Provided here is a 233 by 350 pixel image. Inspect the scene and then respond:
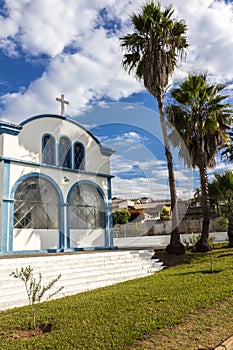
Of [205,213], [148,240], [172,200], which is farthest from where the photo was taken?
[148,240]

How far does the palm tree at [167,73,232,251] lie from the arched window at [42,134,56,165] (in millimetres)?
5899

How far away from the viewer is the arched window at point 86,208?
15641 millimetres

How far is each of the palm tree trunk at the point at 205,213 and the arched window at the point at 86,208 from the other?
16.9 ft

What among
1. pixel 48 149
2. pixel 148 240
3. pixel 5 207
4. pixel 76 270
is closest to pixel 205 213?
pixel 76 270

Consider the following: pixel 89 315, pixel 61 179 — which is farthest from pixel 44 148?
pixel 89 315

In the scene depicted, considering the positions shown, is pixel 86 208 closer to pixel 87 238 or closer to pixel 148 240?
pixel 87 238

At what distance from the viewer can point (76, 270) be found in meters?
9.51

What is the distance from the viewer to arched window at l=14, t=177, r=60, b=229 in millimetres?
13234

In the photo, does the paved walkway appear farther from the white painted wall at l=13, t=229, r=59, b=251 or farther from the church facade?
the white painted wall at l=13, t=229, r=59, b=251

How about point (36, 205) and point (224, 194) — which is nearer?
point (36, 205)

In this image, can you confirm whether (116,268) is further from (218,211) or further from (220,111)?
(220,111)

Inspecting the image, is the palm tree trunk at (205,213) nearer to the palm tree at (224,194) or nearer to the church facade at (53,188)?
the palm tree at (224,194)

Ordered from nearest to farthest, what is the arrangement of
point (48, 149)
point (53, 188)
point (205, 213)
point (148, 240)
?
point (53, 188) → point (48, 149) → point (205, 213) → point (148, 240)

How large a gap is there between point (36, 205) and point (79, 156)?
148 inches
